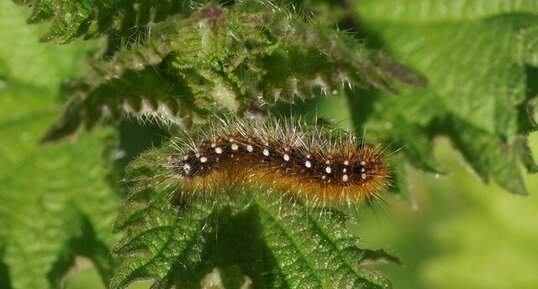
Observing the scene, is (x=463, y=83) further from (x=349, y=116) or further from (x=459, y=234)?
(x=459, y=234)

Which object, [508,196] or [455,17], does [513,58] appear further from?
[508,196]

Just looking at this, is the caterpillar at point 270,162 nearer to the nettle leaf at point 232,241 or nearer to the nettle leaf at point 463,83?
the nettle leaf at point 232,241

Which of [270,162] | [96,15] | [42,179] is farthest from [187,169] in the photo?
[42,179]

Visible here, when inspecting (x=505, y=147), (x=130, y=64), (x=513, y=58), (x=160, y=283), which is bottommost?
(x=160, y=283)

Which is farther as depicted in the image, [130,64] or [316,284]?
[316,284]

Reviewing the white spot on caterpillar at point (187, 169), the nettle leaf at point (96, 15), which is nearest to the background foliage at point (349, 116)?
the nettle leaf at point (96, 15)

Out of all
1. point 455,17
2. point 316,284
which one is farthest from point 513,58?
point 316,284
